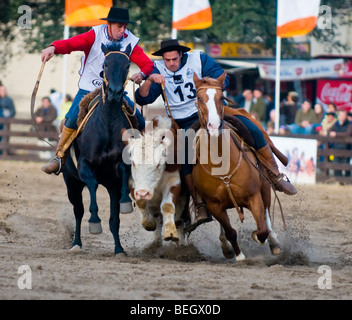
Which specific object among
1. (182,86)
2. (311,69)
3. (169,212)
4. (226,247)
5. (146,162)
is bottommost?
(226,247)

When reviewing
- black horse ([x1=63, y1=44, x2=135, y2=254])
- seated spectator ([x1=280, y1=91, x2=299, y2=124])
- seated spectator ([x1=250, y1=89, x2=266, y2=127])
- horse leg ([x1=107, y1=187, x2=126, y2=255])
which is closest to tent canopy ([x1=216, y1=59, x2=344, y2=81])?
seated spectator ([x1=280, y1=91, x2=299, y2=124])

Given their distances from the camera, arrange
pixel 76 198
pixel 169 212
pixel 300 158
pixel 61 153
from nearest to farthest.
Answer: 1. pixel 169 212
2. pixel 61 153
3. pixel 76 198
4. pixel 300 158

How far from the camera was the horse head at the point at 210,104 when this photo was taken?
6.62 meters

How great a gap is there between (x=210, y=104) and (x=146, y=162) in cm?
83

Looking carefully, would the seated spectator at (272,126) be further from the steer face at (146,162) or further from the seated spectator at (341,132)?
the steer face at (146,162)

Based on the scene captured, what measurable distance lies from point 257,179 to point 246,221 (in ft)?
11.4

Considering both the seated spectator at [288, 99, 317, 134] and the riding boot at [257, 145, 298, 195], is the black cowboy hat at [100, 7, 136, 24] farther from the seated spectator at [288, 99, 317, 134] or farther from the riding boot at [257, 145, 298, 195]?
the seated spectator at [288, 99, 317, 134]

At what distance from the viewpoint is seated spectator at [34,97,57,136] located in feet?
60.7

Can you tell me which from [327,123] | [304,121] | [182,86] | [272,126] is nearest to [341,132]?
[327,123]

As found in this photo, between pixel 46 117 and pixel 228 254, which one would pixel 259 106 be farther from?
pixel 228 254

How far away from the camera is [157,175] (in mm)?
7062

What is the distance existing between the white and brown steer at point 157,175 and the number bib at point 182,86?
266 mm

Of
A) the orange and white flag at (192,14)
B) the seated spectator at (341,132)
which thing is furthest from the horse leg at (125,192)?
the orange and white flag at (192,14)

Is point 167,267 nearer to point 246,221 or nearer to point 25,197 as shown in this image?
point 246,221
